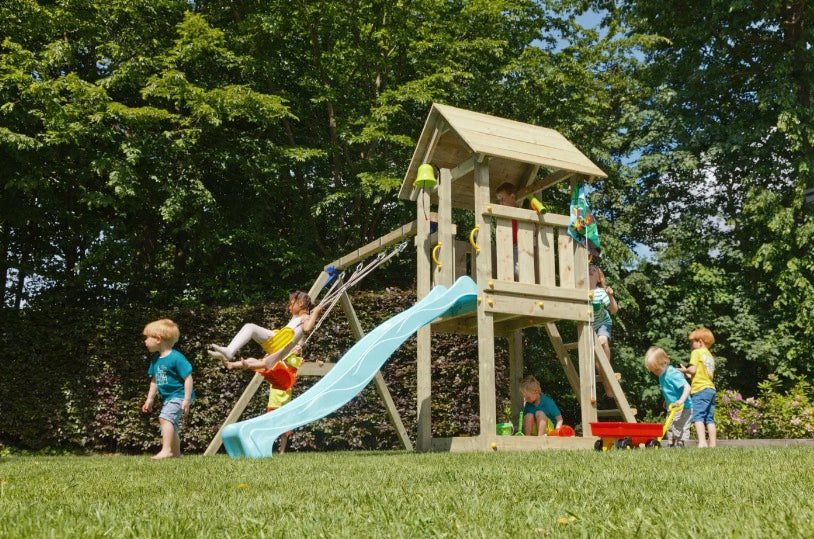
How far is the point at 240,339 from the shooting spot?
708cm

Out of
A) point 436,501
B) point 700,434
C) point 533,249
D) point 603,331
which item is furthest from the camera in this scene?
point 603,331

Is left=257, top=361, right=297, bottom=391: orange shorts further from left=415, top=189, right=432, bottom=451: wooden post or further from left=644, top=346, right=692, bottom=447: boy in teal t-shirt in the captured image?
left=644, top=346, right=692, bottom=447: boy in teal t-shirt

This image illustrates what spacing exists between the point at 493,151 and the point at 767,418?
718cm

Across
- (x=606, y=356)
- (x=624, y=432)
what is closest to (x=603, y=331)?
(x=606, y=356)

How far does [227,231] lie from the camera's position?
13.3m

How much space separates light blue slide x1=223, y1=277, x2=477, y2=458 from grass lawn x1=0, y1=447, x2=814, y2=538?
1650mm

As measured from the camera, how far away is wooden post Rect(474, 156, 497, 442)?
696 cm

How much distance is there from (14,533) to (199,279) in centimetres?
1201

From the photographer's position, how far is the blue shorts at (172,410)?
23.9ft

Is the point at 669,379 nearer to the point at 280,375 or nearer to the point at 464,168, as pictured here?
the point at 464,168

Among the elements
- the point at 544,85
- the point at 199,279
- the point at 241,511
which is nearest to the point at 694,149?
the point at 544,85

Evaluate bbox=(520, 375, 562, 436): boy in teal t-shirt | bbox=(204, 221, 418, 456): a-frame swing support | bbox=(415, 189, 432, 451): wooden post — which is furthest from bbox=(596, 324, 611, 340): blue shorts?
bbox=(204, 221, 418, 456): a-frame swing support

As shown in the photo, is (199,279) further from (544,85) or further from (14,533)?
(14,533)

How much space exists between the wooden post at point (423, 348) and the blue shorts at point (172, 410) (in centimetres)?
235
